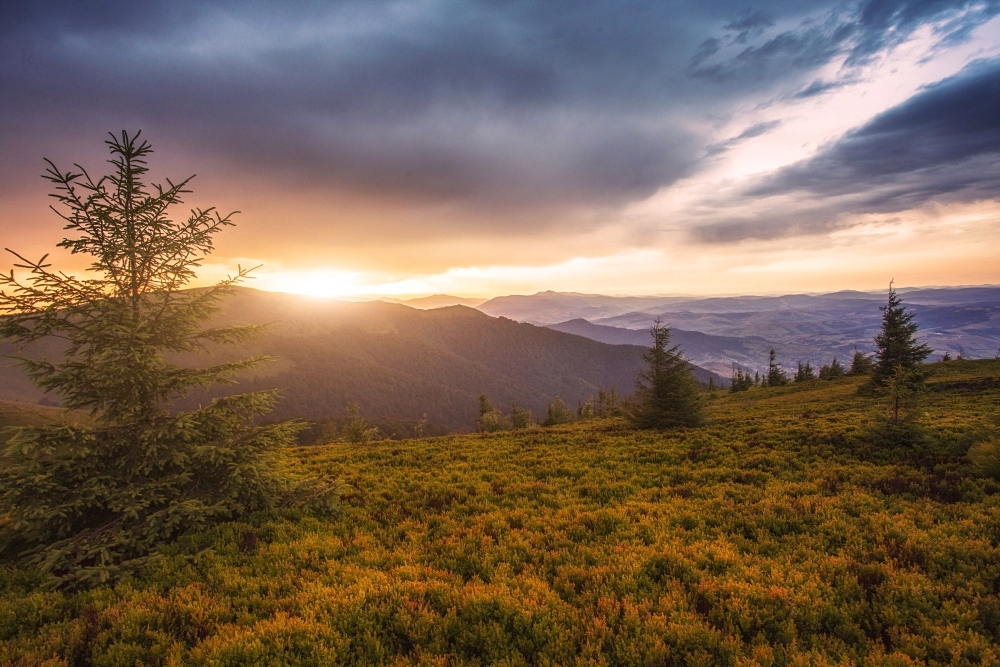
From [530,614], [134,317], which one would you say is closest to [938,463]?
[530,614]

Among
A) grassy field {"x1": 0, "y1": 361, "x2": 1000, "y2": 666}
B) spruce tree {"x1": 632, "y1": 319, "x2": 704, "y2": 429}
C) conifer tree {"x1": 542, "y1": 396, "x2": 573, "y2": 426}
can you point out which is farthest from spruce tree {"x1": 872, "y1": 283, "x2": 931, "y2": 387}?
conifer tree {"x1": 542, "y1": 396, "x2": 573, "y2": 426}

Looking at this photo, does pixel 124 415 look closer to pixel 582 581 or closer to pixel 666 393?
pixel 582 581

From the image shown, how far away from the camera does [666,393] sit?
1029 inches

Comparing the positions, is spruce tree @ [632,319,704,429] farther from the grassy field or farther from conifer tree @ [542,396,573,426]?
conifer tree @ [542,396,573,426]

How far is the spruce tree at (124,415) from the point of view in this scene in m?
9.10

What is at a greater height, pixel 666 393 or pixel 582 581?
pixel 666 393

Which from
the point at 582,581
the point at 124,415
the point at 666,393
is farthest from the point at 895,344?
the point at 124,415

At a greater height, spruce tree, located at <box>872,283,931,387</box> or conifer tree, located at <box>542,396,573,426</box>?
spruce tree, located at <box>872,283,931,387</box>

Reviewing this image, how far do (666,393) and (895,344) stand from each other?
87.4 ft

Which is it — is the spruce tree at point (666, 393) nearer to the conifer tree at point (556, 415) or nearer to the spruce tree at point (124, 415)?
the spruce tree at point (124, 415)

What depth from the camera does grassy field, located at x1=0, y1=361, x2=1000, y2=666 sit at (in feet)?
22.4

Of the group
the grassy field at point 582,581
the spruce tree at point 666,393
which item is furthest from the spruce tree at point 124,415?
the spruce tree at point 666,393

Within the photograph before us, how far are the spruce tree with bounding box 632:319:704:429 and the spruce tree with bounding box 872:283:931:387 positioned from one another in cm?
2169

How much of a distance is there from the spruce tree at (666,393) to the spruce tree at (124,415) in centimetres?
2182
